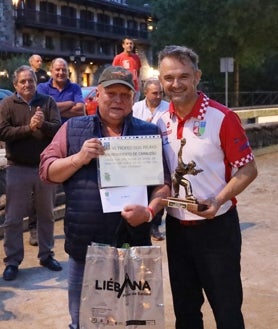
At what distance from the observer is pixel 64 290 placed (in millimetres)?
4766

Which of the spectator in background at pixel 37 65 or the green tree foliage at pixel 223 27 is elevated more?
the green tree foliage at pixel 223 27

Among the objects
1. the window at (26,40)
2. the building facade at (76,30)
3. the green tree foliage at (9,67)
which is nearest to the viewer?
the green tree foliage at (9,67)

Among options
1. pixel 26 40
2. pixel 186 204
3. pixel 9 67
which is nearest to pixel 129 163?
pixel 186 204

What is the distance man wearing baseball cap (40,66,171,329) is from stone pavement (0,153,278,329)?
157 cm

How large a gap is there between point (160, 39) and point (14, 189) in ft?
99.2

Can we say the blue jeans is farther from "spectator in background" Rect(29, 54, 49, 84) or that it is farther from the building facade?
the building facade

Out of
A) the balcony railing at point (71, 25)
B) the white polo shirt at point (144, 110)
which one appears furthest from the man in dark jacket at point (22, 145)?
the balcony railing at point (71, 25)

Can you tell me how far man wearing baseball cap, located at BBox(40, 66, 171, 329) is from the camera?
265cm

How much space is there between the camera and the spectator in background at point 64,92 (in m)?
5.96

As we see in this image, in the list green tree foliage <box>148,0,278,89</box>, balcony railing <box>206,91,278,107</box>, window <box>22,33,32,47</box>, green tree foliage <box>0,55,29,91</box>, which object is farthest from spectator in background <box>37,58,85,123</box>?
window <box>22,33,32,47</box>

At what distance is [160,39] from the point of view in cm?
3416

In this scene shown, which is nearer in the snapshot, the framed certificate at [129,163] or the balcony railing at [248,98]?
the framed certificate at [129,163]

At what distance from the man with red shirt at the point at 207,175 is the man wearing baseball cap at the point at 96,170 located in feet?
0.47

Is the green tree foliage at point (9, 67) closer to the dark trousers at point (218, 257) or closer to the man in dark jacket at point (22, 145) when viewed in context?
the man in dark jacket at point (22, 145)
